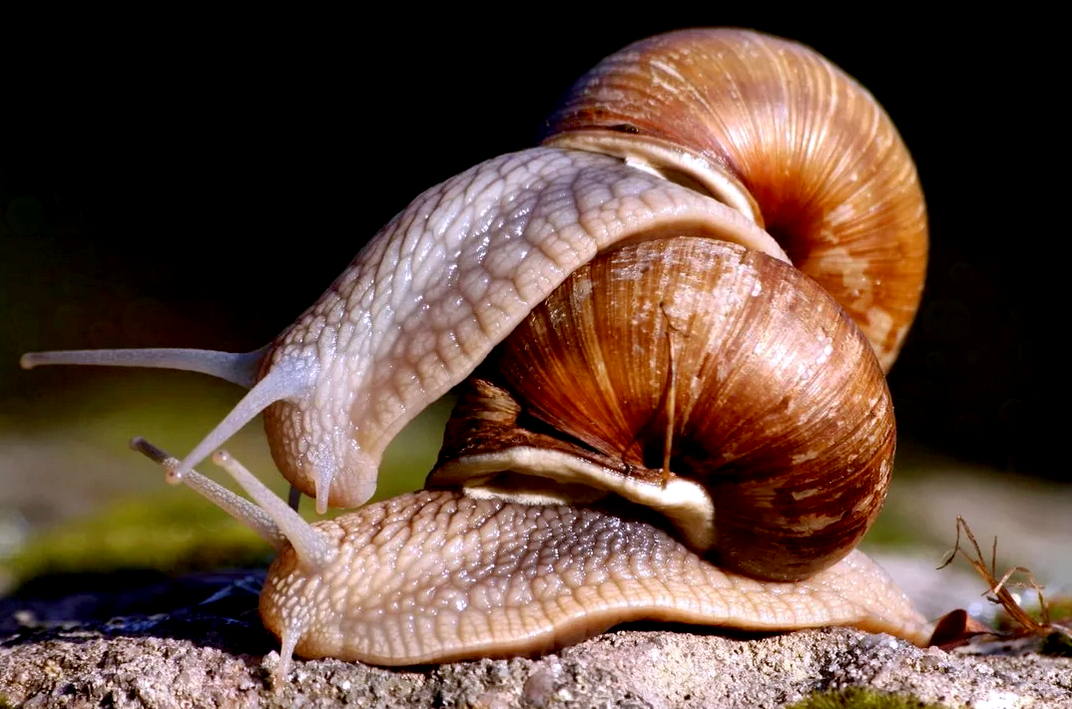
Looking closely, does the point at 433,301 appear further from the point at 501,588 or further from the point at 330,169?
the point at 330,169

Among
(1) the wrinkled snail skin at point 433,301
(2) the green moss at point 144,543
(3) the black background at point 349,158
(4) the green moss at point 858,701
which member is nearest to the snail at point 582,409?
(1) the wrinkled snail skin at point 433,301

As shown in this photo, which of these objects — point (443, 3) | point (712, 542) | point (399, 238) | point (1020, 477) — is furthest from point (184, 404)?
point (1020, 477)

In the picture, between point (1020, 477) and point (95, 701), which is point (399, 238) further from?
point (1020, 477)

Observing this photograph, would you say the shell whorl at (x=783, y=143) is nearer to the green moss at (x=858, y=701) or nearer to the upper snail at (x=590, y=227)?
the upper snail at (x=590, y=227)

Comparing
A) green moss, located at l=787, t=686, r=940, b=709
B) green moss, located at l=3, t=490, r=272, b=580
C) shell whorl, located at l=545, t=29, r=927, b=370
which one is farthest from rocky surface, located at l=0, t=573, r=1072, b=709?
green moss, located at l=3, t=490, r=272, b=580

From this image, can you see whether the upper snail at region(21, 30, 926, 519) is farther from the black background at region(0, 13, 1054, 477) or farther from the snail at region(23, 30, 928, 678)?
the black background at region(0, 13, 1054, 477)
